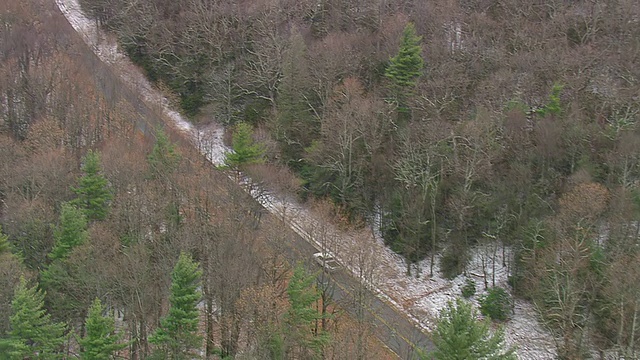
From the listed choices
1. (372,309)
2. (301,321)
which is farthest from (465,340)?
(372,309)

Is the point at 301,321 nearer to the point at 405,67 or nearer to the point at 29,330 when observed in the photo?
the point at 29,330

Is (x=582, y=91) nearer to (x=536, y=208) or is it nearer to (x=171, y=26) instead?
(x=536, y=208)

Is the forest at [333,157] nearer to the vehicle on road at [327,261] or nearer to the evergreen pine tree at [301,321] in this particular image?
the evergreen pine tree at [301,321]

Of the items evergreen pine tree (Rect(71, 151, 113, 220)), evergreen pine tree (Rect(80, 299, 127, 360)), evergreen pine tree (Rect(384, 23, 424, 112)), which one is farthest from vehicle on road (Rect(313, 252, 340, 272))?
evergreen pine tree (Rect(384, 23, 424, 112))

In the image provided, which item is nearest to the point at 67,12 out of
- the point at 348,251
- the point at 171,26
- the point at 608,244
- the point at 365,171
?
the point at 171,26

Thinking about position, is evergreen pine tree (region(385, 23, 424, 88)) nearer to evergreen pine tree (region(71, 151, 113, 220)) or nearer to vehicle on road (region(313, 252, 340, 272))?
vehicle on road (region(313, 252, 340, 272))

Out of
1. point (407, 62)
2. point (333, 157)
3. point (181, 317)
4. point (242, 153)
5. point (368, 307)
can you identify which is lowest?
point (368, 307)
